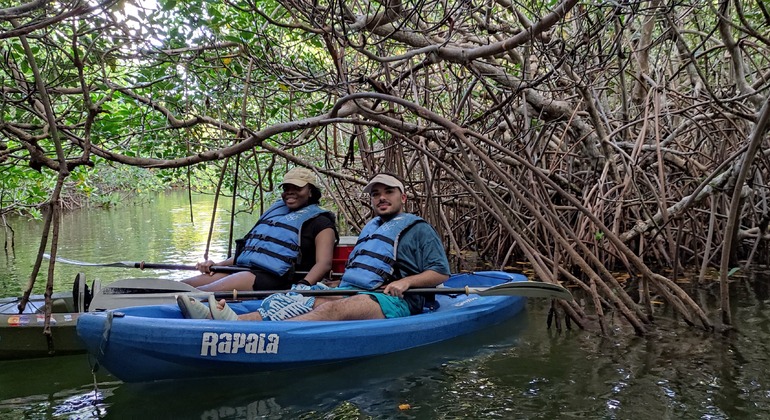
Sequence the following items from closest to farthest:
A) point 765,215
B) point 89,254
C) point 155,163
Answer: point 155,163, point 765,215, point 89,254

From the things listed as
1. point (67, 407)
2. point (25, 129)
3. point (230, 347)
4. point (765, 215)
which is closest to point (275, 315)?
point (230, 347)

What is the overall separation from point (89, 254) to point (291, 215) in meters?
5.34

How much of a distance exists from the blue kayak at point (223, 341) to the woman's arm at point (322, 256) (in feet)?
1.26

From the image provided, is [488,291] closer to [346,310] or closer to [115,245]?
[346,310]

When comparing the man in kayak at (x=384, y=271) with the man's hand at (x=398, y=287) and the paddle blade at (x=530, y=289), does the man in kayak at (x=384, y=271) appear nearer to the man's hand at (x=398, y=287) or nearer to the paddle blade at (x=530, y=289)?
the man's hand at (x=398, y=287)

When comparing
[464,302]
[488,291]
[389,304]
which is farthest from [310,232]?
[488,291]

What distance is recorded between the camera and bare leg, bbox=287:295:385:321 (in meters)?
3.35

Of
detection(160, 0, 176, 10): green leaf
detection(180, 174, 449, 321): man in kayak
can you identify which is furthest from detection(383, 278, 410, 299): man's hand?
detection(160, 0, 176, 10): green leaf

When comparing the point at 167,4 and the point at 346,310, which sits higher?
the point at 167,4

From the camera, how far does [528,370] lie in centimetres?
332

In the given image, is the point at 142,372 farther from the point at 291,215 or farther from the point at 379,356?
the point at 291,215

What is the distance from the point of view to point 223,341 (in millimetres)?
2945

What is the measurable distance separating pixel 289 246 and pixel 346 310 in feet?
2.47

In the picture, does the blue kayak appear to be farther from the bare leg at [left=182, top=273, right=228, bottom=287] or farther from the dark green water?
the bare leg at [left=182, top=273, right=228, bottom=287]
